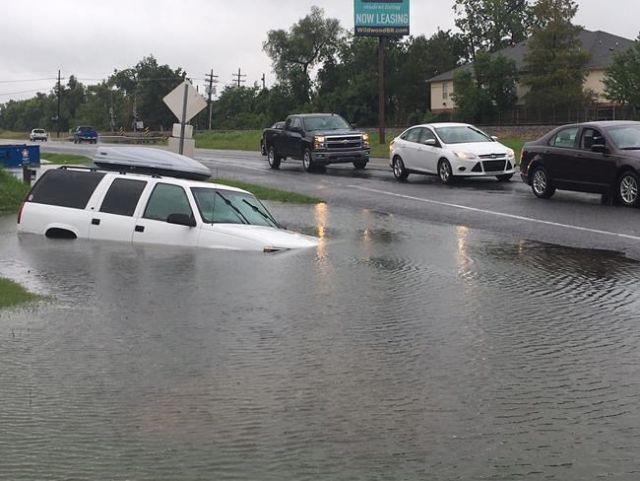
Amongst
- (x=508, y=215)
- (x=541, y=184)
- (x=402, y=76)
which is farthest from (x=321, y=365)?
(x=402, y=76)

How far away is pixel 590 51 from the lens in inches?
3100

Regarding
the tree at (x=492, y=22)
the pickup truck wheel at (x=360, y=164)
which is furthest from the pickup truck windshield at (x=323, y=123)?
the tree at (x=492, y=22)

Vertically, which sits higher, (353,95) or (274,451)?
(353,95)

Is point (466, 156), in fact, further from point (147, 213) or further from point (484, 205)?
point (147, 213)

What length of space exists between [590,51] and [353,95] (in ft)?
84.3

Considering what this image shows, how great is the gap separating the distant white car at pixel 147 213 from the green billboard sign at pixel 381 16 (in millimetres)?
37613

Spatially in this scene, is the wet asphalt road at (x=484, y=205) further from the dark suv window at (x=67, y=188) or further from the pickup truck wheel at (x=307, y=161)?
the dark suv window at (x=67, y=188)

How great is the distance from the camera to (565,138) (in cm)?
1902

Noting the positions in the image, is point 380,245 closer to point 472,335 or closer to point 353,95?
point 472,335

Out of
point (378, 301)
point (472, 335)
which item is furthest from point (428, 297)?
point (472, 335)

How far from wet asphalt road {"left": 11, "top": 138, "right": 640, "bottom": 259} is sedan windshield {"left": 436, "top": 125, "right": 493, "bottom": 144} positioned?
3.60 ft

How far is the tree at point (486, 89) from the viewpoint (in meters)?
74.1

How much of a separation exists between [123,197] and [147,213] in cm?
47

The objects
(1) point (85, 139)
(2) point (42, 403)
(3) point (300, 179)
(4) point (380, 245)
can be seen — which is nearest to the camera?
(2) point (42, 403)
